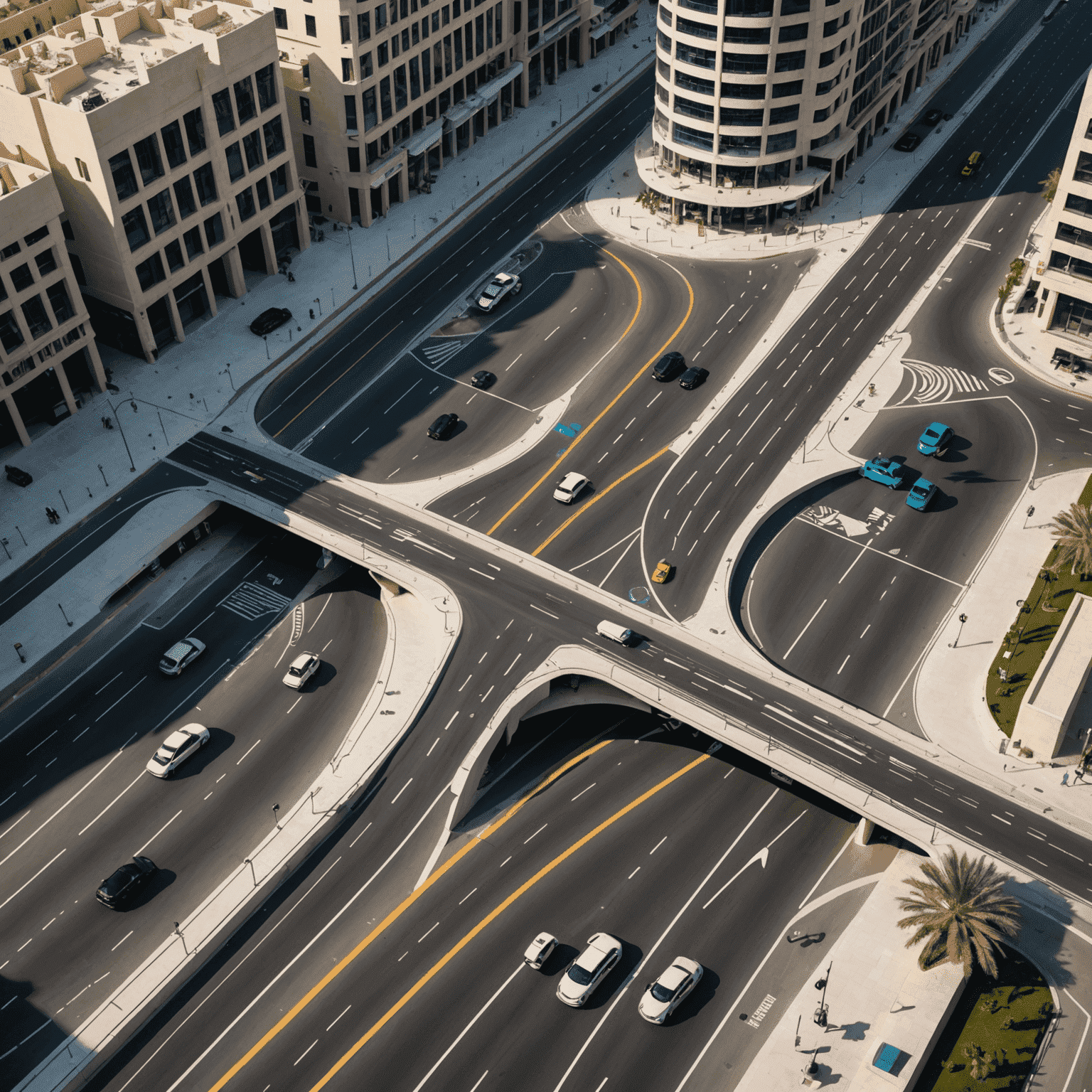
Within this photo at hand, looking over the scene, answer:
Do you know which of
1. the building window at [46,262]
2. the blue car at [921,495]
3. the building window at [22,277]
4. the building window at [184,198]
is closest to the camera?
the building window at [22,277]

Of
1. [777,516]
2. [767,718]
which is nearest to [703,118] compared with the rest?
[777,516]

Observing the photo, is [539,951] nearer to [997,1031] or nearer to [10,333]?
[997,1031]

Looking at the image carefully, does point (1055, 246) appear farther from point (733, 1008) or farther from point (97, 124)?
point (97, 124)

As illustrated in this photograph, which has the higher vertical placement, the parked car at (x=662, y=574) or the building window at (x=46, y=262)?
the building window at (x=46, y=262)

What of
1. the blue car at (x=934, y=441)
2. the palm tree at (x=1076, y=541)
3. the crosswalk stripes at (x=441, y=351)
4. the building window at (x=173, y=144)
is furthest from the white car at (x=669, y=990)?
the building window at (x=173, y=144)

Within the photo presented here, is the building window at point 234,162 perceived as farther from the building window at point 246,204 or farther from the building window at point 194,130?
the building window at point 194,130

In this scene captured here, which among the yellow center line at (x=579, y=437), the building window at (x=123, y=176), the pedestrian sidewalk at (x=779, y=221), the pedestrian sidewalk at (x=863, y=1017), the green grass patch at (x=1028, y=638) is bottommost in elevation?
the pedestrian sidewalk at (x=863, y=1017)
